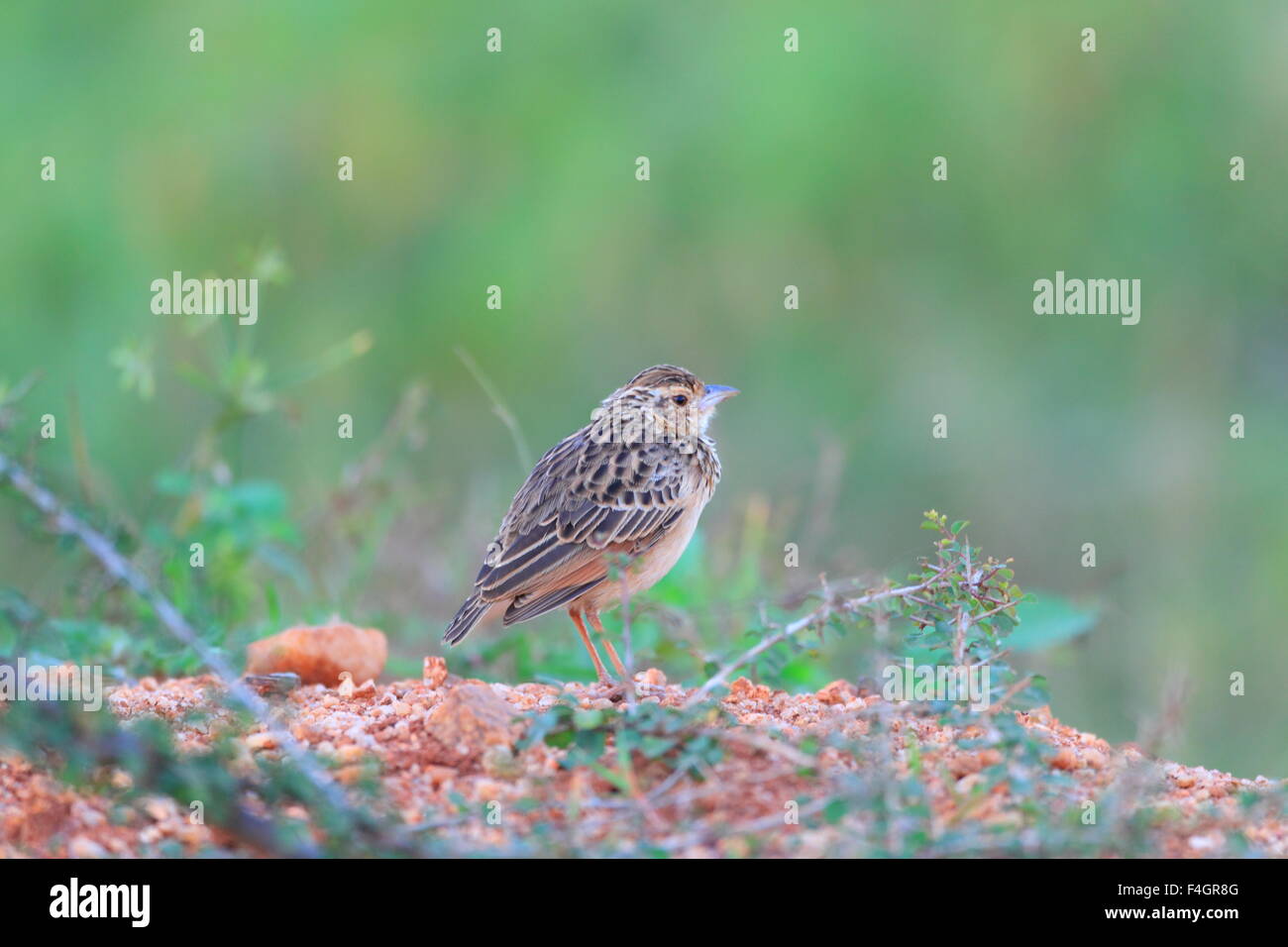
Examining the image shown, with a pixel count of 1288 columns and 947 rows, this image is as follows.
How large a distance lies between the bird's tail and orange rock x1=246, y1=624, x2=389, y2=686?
1.32ft

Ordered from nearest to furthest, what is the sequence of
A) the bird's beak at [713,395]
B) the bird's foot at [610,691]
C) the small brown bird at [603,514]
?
the bird's foot at [610,691] → the small brown bird at [603,514] → the bird's beak at [713,395]

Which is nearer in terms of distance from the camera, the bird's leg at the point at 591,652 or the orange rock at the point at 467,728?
the orange rock at the point at 467,728

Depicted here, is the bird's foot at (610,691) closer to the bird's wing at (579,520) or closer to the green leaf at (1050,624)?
the bird's wing at (579,520)

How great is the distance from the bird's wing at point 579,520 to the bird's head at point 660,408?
0.20 meters

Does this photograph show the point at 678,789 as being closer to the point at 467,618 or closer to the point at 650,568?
the point at 467,618

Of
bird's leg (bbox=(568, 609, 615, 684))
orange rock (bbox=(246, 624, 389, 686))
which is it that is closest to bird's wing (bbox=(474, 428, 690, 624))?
bird's leg (bbox=(568, 609, 615, 684))

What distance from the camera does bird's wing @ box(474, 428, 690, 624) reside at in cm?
698

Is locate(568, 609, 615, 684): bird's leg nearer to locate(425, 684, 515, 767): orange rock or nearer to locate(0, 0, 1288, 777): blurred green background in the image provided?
locate(425, 684, 515, 767): orange rock

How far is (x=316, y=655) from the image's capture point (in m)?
6.46

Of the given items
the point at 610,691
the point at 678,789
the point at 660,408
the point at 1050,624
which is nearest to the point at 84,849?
the point at 678,789

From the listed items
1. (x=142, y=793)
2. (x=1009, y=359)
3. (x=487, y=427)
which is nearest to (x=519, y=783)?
(x=142, y=793)

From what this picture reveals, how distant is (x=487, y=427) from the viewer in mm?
11539

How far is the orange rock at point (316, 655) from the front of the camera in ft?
21.2

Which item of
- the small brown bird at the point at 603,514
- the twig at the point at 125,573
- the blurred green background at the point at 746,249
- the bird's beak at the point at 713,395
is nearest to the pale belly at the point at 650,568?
the small brown bird at the point at 603,514
